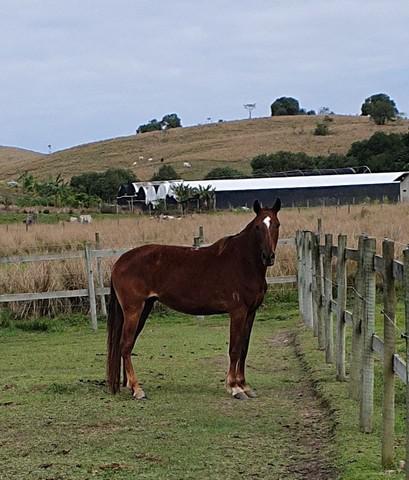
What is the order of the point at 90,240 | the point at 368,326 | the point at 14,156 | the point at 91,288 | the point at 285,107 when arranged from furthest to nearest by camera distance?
the point at 14,156 < the point at 285,107 < the point at 90,240 < the point at 91,288 < the point at 368,326

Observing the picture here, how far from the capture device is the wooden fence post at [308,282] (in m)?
13.8

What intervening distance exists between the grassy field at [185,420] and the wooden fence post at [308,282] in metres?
0.72

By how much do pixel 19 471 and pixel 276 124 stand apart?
12505 cm

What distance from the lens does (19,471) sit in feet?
20.8

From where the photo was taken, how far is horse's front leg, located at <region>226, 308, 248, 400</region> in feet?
30.1

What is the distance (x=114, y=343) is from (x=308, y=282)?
526cm

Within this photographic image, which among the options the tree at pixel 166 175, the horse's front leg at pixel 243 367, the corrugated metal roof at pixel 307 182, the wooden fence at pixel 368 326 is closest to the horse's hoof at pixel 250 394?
the horse's front leg at pixel 243 367

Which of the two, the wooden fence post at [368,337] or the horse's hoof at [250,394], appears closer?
the wooden fence post at [368,337]

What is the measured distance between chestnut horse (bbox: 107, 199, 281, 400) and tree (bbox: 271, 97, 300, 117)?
138 m

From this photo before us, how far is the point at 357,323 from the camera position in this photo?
24.3 feet

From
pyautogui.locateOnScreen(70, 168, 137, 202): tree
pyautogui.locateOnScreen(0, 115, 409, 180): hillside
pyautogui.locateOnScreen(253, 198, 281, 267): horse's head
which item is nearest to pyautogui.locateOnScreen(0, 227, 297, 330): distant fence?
pyautogui.locateOnScreen(253, 198, 281, 267): horse's head

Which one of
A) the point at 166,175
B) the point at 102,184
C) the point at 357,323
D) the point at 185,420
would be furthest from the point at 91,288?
the point at 166,175

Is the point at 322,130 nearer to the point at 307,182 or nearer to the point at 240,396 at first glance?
the point at 307,182

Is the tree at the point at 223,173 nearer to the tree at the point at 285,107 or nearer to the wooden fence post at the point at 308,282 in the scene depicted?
the tree at the point at 285,107
